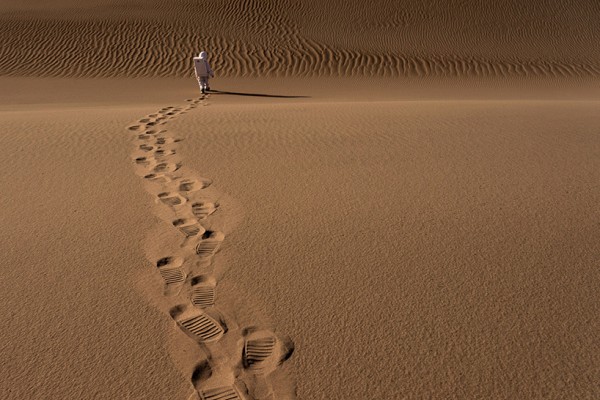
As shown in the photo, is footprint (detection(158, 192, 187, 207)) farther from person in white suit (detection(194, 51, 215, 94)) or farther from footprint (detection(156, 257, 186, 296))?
person in white suit (detection(194, 51, 215, 94))

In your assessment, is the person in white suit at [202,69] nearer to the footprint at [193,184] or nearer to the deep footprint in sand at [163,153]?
the deep footprint in sand at [163,153]

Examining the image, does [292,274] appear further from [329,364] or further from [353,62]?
[353,62]

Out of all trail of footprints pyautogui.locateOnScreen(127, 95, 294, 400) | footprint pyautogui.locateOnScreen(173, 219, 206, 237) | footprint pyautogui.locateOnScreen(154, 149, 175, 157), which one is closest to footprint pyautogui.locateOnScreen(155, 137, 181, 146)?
footprint pyautogui.locateOnScreen(154, 149, 175, 157)

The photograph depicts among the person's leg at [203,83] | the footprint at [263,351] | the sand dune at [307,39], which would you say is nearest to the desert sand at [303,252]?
the footprint at [263,351]

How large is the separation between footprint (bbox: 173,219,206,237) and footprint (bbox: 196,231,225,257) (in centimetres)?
7

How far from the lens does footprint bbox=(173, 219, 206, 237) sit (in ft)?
10.2

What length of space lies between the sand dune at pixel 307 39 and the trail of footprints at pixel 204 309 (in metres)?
11.2

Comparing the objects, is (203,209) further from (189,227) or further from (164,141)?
(164,141)

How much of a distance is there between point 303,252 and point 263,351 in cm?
85

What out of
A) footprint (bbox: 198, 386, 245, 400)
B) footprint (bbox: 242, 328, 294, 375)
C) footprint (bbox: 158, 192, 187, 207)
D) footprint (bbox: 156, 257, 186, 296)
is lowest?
footprint (bbox: 158, 192, 187, 207)

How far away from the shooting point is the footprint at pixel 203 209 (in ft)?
11.1

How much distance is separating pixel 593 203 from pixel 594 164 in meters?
1.01

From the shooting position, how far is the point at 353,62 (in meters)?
15.1

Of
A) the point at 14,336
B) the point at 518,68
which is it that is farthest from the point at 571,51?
the point at 14,336
